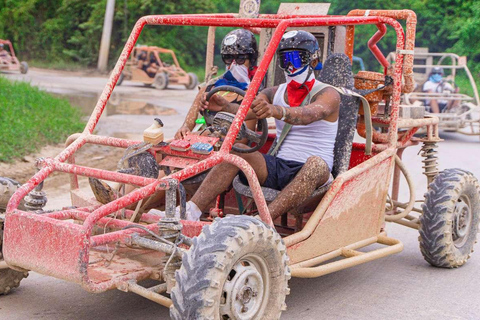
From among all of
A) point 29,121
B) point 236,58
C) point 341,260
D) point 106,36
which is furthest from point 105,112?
point 106,36

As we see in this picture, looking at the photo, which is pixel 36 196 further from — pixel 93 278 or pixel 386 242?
pixel 386 242

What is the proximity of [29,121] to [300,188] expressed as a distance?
821 cm

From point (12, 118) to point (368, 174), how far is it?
8246 mm

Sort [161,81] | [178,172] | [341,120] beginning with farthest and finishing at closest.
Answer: [161,81] → [341,120] → [178,172]

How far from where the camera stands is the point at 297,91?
5465 millimetres

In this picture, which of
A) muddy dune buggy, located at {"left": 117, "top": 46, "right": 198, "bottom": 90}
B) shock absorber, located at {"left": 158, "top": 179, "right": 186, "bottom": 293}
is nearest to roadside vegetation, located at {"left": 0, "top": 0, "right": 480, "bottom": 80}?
muddy dune buggy, located at {"left": 117, "top": 46, "right": 198, "bottom": 90}

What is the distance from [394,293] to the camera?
5.74m

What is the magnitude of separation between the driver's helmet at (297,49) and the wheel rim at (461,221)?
1950 millimetres

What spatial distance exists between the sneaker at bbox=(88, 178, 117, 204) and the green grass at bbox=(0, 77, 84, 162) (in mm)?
4994

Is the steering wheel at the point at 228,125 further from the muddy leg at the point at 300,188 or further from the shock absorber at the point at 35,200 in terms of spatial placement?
the shock absorber at the point at 35,200

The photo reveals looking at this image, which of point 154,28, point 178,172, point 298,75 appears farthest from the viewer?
point 154,28

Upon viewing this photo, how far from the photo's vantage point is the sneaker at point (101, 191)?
505 centimetres

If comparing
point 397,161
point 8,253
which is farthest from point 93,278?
point 397,161

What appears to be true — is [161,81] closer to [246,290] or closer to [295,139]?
[295,139]
